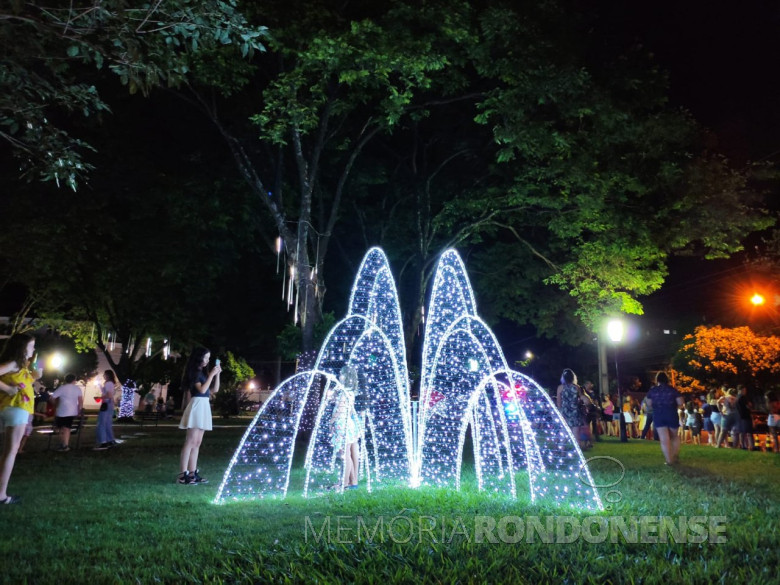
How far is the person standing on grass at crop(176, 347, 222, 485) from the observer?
343 inches

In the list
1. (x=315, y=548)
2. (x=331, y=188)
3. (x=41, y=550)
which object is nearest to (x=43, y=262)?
(x=331, y=188)

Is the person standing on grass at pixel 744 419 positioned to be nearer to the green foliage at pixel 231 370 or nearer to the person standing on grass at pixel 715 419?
the person standing on grass at pixel 715 419

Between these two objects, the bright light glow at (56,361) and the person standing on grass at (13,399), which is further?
the bright light glow at (56,361)

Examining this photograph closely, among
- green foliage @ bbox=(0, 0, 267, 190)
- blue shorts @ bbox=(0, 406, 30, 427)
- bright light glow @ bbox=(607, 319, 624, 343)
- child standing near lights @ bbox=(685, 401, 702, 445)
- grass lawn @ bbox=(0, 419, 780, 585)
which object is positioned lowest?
grass lawn @ bbox=(0, 419, 780, 585)

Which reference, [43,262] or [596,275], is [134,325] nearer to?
[43,262]

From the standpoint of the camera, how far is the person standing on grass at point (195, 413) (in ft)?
28.6

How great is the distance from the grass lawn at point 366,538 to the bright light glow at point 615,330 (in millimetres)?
10756

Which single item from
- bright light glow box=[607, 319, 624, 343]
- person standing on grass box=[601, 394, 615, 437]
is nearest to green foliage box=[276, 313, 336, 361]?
bright light glow box=[607, 319, 624, 343]

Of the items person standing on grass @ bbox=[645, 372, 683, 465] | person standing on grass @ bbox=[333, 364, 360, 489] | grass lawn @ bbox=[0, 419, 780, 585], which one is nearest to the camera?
grass lawn @ bbox=[0, 419, 780, 585]

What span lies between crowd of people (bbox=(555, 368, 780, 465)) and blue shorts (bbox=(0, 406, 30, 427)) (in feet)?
33.7

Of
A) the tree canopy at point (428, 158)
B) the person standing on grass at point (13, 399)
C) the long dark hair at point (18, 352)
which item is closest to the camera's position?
the person standing on grass at point (13, 399)

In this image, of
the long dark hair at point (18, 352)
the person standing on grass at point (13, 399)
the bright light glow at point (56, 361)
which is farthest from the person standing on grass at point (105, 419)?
the bright light glow at point (56, 361)

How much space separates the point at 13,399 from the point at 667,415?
10548mm

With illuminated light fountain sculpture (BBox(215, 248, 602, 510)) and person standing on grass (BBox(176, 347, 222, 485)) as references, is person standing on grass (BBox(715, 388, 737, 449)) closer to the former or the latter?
illuminated light fountain sculpture (BBox(215, 248, 602, 510))
